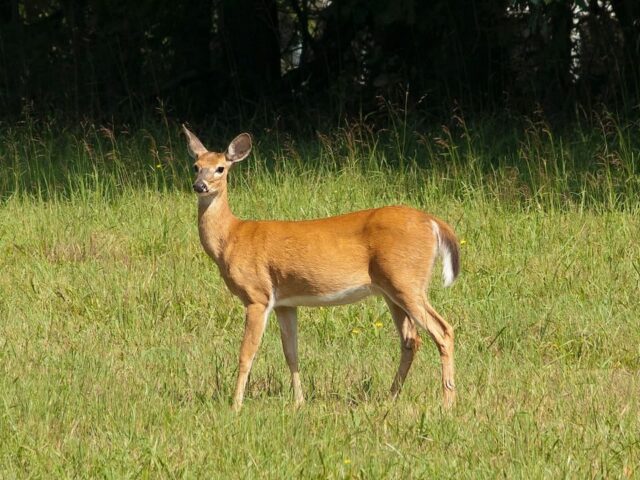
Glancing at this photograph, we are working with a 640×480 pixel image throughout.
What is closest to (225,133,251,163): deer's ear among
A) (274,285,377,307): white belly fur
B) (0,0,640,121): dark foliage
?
(274,285,377,307): white belly fur

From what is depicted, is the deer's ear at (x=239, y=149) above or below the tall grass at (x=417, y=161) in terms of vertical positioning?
above

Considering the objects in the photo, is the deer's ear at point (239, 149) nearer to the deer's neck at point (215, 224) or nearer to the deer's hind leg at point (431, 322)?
the deer's neck at point (215, 224)

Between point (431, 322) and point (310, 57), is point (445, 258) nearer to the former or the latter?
point (431, 322)

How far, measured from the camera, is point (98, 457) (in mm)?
4660

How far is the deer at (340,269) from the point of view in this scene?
556 centimetres

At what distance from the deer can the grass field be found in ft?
0.71

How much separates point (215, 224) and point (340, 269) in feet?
2.08

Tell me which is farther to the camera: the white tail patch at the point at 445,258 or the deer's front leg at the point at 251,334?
the white tail patch at the point at 445,258

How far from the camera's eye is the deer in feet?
18.2

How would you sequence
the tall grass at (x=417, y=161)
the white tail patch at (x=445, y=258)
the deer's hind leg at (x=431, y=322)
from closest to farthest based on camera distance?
the deer's hind leg at (x=431, y=322), the white tail patch at (x=445, y=258), the tall grass at (x=417, y=161)

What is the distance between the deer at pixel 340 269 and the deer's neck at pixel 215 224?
0.01m

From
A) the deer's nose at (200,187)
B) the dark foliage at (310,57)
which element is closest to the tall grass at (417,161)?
the dark foliage at (310,57)

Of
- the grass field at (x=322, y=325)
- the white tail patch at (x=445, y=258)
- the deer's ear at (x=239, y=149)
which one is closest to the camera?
the grass field at (x=322, y=325)

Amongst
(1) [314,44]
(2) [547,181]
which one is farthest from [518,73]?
(2) [547,181]
